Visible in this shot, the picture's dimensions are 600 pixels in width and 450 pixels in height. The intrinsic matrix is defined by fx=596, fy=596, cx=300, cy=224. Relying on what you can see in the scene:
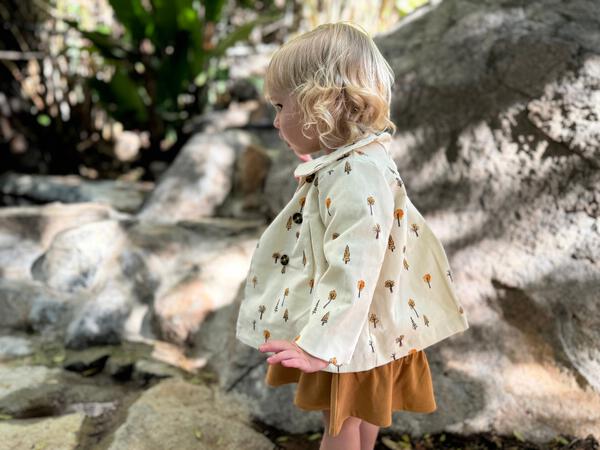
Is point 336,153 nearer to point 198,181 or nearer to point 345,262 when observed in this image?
point 345,262

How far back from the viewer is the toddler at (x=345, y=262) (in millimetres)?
1348

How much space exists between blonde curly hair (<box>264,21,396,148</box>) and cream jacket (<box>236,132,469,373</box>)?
0.07 meters

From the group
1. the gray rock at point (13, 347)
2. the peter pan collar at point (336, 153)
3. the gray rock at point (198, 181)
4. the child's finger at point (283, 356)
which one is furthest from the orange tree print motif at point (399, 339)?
the gray rock at point (198, 181)

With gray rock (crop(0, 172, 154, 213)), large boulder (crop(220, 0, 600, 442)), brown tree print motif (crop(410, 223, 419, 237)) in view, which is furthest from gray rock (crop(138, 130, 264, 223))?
brown tree print motif (crop(410, 223, 419, 237))

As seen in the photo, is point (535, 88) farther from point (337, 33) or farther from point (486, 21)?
point (337, 33)

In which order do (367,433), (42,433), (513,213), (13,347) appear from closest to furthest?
(367,433), (42,433), (513,213), (13,347)

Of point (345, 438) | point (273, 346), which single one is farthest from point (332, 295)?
point (345, 438)

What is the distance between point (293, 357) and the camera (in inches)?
50.9

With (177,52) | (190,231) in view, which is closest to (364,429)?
(190,231)

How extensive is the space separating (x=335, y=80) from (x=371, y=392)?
2.61 feet

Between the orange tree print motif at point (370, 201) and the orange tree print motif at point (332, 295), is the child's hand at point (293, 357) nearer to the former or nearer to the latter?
the orange tree print motif at point (332, 295)

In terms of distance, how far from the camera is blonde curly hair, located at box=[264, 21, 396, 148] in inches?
56.0

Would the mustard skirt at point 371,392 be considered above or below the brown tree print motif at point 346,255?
below

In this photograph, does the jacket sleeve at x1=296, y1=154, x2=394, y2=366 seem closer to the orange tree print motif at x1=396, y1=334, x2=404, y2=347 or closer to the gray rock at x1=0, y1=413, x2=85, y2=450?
the orange tree print motif at x1=396, y1=334, x2=404, y2=347
